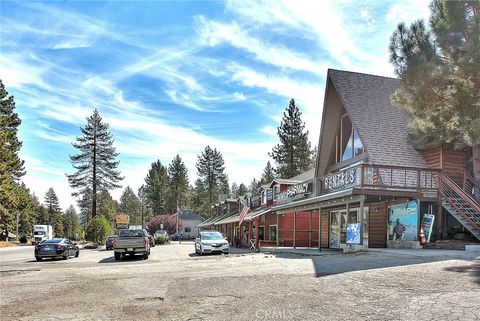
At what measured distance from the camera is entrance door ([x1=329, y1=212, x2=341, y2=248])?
2564cm

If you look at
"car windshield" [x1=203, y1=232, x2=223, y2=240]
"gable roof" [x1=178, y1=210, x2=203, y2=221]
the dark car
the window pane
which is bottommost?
"gable roof" [x1=178, y1=210, x2=203, y2=221]

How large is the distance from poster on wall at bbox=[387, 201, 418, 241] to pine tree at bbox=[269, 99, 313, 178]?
158 ft

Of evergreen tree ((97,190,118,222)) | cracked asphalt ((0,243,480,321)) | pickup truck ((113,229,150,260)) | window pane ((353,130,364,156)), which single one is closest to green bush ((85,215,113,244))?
evergreen tree ((97,190,118,222))

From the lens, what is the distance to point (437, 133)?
1697cm

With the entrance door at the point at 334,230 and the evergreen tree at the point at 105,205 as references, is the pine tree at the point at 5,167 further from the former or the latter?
the entrance door at the point at 334,230

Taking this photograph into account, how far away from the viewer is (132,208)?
145000 mm

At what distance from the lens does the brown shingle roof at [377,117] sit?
68.4 feet

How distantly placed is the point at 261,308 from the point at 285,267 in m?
5.26

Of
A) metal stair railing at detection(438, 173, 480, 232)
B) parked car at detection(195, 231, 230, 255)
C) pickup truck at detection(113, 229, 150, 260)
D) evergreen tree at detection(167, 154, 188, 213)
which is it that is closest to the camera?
metal stair railing at detection(438, 173, 480, 232)

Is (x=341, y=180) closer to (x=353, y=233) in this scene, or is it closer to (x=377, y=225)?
(x=353, y=233)

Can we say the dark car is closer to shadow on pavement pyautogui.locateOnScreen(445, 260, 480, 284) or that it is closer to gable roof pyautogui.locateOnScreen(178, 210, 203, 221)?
shadow on pavement pyautogui.locateOnScreen(445, 260, 480, 284)

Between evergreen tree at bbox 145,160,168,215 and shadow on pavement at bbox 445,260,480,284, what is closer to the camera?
shadow on pavement at bbox 445,260,480,284

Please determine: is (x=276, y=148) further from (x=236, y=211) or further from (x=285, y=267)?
(x=285, y=267)

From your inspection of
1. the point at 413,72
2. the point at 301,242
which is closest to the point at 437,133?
the point at 413,72
